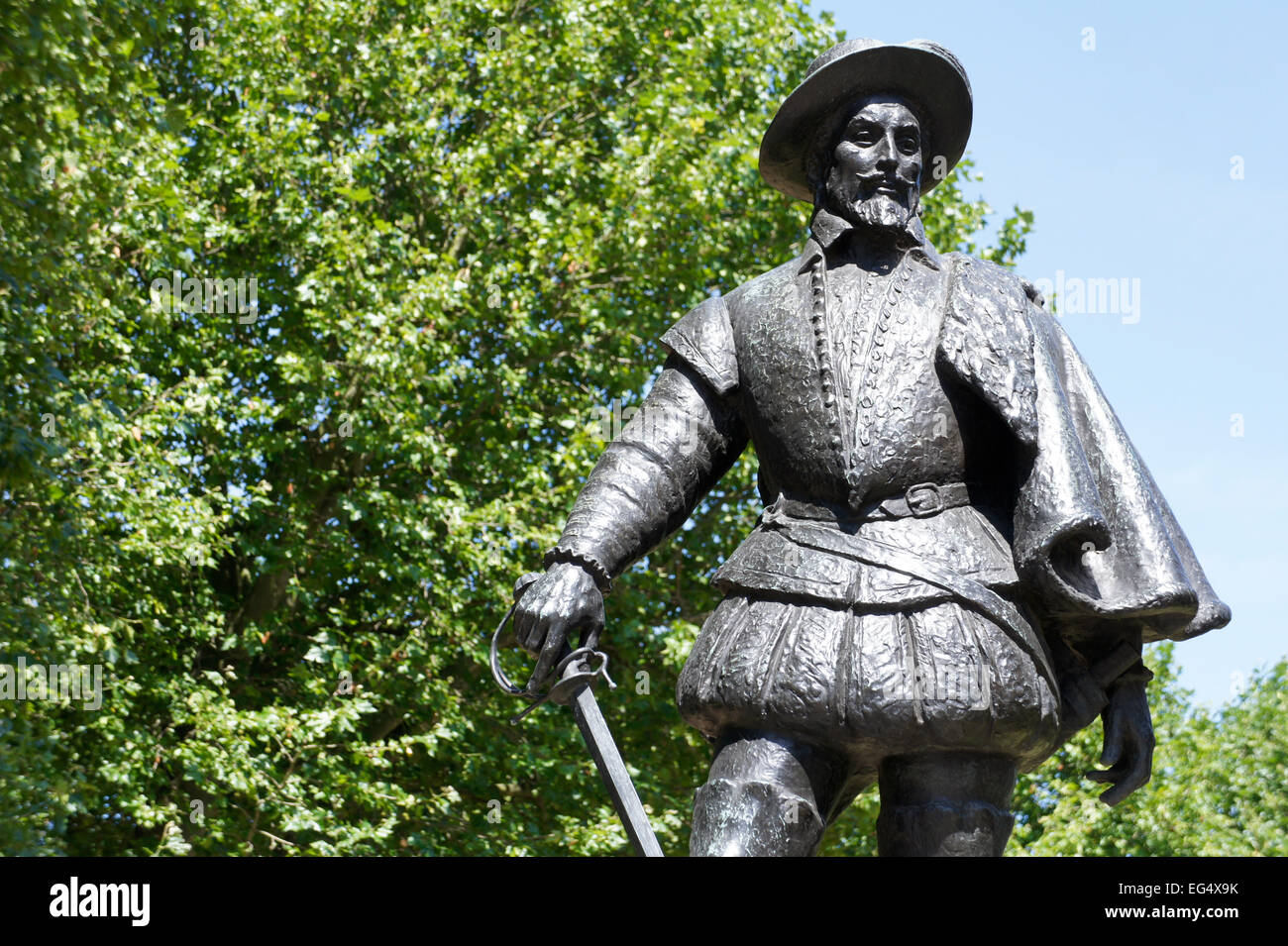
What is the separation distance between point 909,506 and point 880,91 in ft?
3.65

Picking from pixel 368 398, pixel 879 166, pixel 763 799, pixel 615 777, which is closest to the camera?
pixel 615 777

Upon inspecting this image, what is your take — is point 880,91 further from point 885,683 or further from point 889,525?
point 885,683

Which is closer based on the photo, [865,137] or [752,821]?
[752,821]

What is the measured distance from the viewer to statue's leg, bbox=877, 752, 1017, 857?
12.0 ft

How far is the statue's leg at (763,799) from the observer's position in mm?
3611

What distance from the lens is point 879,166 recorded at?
4133 mm

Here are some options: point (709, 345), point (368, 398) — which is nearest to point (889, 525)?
point (709, 345)

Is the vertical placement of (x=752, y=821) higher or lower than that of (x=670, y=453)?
lower

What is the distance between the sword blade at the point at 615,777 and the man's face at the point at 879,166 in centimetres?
141

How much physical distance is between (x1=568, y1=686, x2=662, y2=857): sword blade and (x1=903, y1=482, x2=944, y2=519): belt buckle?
867 mm

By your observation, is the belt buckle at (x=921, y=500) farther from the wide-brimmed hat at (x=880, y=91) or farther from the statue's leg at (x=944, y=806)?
the wide-brimmed hat at (x=880, y=91)

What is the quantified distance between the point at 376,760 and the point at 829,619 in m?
9.56

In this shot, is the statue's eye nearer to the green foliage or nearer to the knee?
the knee
